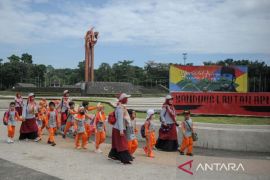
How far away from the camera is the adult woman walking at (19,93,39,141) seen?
13164 mm

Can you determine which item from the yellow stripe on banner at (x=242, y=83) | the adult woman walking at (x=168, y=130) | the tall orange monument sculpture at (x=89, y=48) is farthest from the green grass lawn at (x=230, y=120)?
the tall orange monument sculpture at (x=89, y=48)

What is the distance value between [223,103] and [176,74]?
8.59ft

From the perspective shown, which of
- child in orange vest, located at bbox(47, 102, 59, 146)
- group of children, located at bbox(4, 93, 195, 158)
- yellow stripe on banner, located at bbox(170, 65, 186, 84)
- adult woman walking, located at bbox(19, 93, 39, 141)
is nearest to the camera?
group of children, located at bbox(4, 93, 195, 158)

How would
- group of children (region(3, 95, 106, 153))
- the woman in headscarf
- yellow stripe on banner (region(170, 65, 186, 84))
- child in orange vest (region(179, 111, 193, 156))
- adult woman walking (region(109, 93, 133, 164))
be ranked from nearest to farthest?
1. adult woman walking (region(109, 93, 133, 164))
2. child in orange vest (region(179, 111, 193, 156))
3. group of children (region(3, 95, 106, 153))
4. the woman in headscarf
5. yellow stripe on banner (region(170, 65, 186, 84))

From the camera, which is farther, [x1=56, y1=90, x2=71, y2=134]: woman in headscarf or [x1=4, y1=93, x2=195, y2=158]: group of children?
[x1=56, y1=90, x2=71, y2=134]: woman in headscarf

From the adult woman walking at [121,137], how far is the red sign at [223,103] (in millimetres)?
7412

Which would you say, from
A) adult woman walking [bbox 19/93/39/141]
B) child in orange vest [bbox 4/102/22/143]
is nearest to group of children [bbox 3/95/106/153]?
child in orange vest [bbox 4/102/22/143]

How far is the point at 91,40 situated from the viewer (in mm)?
61781

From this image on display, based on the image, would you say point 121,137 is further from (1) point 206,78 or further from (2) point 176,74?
(1) point 206,78

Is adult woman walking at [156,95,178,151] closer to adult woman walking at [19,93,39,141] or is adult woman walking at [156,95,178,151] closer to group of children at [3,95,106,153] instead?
group of children at [3,95,106,153]

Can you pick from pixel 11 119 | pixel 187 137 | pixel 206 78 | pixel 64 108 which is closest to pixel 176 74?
pixel 206 78

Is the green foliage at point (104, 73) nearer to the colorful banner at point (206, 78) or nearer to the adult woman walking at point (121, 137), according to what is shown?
the colorful banner at point (206, 78)

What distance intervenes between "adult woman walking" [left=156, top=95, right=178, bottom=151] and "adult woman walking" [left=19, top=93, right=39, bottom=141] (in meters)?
4.39

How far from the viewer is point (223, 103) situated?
16.5m
